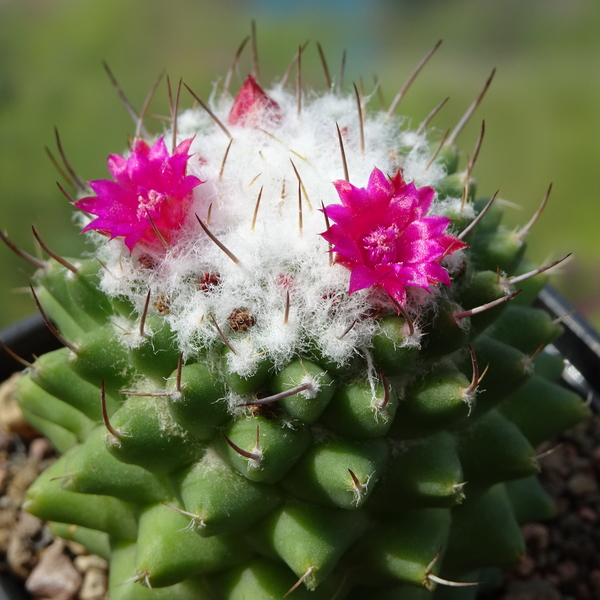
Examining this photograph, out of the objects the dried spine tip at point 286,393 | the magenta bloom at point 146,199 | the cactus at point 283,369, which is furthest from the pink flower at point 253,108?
the dried spine tip at point 286,393

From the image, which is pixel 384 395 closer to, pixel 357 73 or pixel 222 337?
pixel 222 337

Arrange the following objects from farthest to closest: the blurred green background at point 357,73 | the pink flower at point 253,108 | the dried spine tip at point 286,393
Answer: the blurred green background at point 357,73 → the pink flower at point 253,108 → the dried spine tip at point 286,393

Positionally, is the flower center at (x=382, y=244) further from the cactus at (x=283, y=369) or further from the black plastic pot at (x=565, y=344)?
the black plastic pot at (x=565, y=344)

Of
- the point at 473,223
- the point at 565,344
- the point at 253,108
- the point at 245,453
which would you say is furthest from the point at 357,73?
the point at 245,453

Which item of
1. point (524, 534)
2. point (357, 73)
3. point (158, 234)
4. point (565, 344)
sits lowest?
point (524, 534)

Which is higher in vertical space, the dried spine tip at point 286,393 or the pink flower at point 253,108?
the pink flower at point 253,108

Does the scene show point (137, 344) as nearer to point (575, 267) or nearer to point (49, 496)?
point (49, 496)

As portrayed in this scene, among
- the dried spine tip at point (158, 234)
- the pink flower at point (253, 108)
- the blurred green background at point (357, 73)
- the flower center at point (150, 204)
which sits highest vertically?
the blurred green background at point (357, 73)

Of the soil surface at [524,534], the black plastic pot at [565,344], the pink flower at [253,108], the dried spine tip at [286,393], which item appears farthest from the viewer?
the black plastic pot at [565,344]
